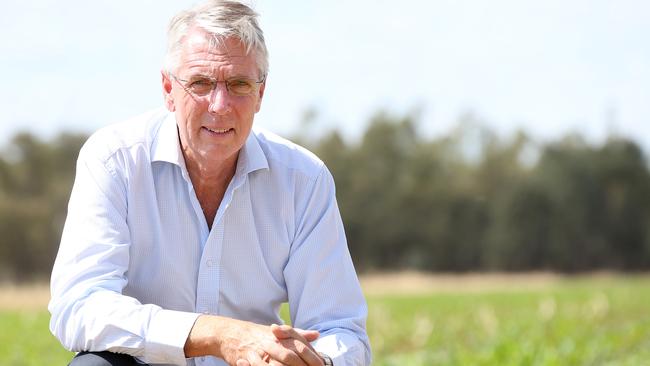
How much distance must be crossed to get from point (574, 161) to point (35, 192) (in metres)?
20.5

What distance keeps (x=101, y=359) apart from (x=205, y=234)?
0.51 metres

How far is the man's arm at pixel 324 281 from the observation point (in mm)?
2930

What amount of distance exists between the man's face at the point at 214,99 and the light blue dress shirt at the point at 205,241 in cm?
12

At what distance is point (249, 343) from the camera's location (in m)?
2.62

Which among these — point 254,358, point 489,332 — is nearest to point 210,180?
point 254,358

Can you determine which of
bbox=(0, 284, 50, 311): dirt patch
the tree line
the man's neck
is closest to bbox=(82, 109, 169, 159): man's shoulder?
the man's neck

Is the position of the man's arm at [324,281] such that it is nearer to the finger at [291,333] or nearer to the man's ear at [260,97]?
the finger at [291,333]

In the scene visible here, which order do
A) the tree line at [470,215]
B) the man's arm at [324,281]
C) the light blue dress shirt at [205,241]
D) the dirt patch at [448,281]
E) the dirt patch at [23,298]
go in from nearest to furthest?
the light blue dress shirt at [205,241] → the man's arm at [324,281] → the dirt patch at [23,298] → the dirt patch at [448,281] → the tree line at [470,215]

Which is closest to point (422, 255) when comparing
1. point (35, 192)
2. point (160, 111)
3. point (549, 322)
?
point (35, 192)

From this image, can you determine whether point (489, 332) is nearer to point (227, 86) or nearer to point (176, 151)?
point (176, 151)

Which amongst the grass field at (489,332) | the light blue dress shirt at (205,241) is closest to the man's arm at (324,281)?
the light blue dress shirt at (205,241)

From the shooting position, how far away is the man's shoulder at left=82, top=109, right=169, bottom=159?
2943mm

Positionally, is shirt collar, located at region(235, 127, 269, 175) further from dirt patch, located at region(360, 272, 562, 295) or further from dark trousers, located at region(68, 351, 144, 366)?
dirt patch, located at region(360, 272, 562, 295)

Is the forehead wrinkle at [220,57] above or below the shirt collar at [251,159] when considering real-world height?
above
